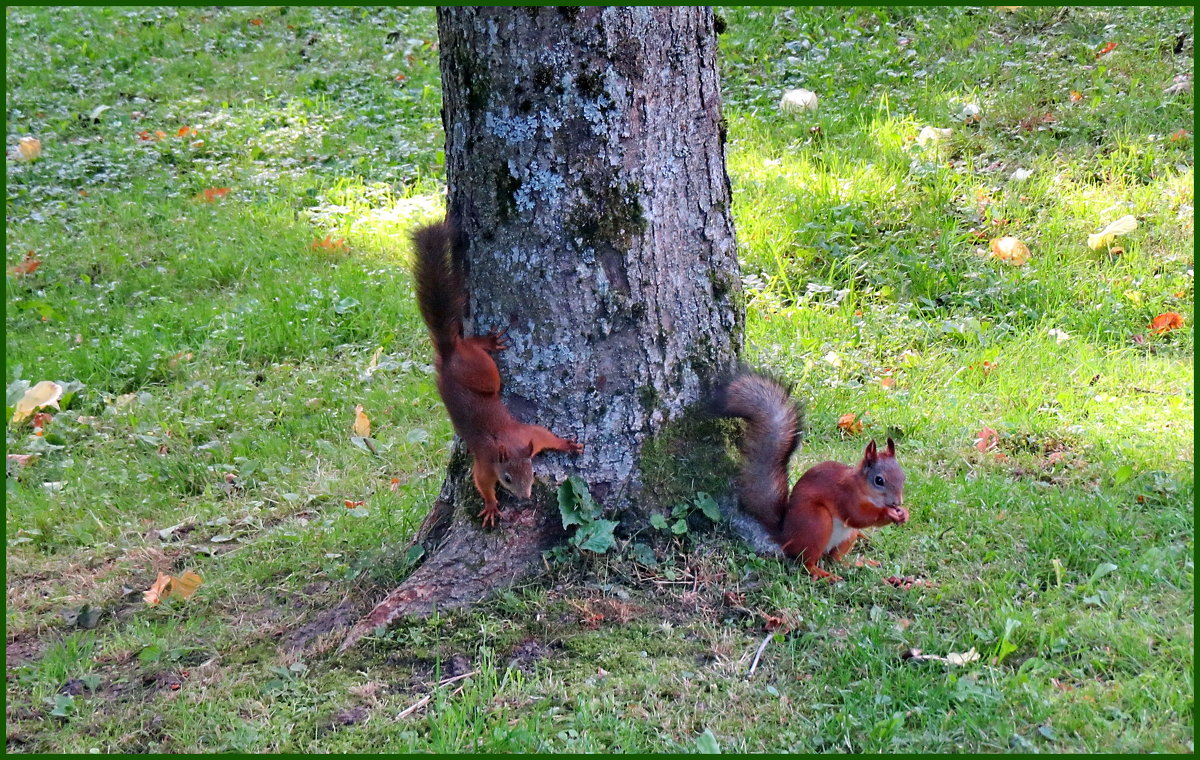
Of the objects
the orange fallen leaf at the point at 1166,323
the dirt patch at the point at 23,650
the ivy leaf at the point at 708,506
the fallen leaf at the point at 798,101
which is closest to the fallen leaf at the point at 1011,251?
the orange fallen leaf at the point at 1166,323

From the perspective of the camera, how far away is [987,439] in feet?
13.4

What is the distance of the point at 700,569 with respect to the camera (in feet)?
10.5

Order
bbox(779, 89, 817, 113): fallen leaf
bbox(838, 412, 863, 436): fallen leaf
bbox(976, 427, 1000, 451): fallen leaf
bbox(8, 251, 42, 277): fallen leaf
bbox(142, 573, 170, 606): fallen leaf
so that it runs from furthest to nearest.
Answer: bbox(779, 89, 817, 113): fallen leaf, bbox(8, 251, 42, 277): fallen leaf, bbox(838, 412, 863, 436): fallen leaf, bbox(976, 427, 1000, 451): fallen leaf, bbox(142, 573, 170, 606): fallen leaf

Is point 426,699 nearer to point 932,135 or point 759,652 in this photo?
point 759,652

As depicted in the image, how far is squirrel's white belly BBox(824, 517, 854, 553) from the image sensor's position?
3.28m

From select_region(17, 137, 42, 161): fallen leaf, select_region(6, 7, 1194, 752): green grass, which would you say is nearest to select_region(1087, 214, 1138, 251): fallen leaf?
select_region(6, 7, 1194, 752): green grass

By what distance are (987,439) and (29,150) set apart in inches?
275

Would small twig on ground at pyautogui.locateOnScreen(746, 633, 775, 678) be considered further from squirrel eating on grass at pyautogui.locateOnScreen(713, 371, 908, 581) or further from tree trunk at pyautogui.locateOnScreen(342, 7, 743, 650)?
tree trunk at pyautogui.locateOnScreen(342, 7, 743, 650)

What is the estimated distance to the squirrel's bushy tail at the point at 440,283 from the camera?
3.21 m

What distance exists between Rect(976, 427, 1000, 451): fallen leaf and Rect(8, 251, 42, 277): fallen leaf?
18.0 ft

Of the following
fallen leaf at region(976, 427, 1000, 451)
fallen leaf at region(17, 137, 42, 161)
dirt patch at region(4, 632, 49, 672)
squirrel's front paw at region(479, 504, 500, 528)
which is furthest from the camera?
fallen leaf at region(17, 137, 42, 161)

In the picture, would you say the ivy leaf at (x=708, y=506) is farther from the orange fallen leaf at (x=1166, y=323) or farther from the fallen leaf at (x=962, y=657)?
the orange fallen leaf at (x=1166, y=323)

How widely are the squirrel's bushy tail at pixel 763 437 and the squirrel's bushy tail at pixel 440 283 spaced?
82 centimetres

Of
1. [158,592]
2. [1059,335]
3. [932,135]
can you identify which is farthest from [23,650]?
[932,135]
